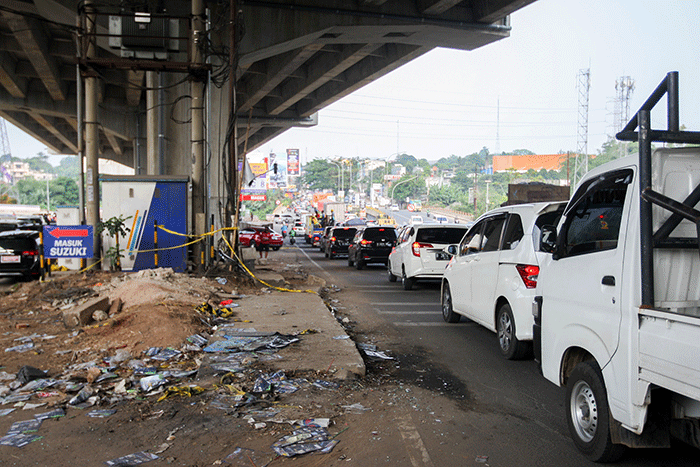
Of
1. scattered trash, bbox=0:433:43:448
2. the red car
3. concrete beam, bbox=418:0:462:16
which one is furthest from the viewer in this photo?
the red car

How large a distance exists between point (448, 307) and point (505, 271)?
296 centimetres

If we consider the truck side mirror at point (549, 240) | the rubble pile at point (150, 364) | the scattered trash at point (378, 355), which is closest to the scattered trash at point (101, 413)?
the rubble pile at point (150, 364)

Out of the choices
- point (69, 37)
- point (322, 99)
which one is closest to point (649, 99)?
point (69, 37)

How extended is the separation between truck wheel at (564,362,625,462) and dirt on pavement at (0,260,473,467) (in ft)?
3.60

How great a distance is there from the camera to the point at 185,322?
30.6ft

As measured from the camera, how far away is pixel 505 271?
26.9 ft

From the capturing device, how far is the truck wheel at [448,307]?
10.9 m

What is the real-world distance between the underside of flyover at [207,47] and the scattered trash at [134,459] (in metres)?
12.4

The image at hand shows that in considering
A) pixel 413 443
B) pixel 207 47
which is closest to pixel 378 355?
pixel 413 443

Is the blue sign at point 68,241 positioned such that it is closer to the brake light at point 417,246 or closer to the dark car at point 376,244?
the brake light at point 417,246

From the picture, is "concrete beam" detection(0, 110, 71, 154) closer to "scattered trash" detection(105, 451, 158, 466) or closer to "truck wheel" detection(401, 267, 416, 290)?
"truck wheel" detection(401, 267, 416, 290)

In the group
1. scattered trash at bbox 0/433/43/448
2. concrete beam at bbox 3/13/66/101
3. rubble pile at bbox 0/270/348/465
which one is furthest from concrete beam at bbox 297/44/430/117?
scattered trash at bbox 0/433/43/448

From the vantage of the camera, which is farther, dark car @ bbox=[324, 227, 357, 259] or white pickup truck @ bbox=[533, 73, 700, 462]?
dark car @ bbox=[324, 227, 357, 259]

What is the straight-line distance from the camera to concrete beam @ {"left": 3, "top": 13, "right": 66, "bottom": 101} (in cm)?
2148
